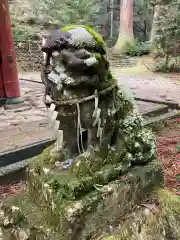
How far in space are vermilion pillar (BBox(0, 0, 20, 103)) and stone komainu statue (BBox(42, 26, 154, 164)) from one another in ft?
14.5

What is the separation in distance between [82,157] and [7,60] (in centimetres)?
462

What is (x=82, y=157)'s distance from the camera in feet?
6.94

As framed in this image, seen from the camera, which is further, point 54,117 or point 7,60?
point 7,60

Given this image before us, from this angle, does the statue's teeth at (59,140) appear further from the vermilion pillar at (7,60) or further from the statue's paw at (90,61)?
the vermilion pillar at (7,60)

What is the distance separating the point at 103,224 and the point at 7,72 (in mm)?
4811

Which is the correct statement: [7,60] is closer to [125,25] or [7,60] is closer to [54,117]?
[54,117]

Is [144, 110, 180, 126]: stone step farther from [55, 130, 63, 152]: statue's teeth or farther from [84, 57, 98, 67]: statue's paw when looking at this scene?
[84, 57, 98, 67]: statue's paw

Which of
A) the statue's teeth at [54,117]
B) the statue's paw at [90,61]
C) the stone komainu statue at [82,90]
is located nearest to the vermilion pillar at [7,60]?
the stone komainu statue at [82,90]

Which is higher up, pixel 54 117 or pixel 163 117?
pixel 54 117

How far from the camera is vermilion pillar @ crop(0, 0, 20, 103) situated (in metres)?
6.09

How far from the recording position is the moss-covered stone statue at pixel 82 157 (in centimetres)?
196

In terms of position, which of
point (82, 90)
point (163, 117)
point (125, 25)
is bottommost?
point (163, 117)

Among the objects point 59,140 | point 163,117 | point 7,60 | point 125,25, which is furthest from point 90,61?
point 125,25

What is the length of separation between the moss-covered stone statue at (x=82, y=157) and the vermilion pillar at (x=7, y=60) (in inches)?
169
